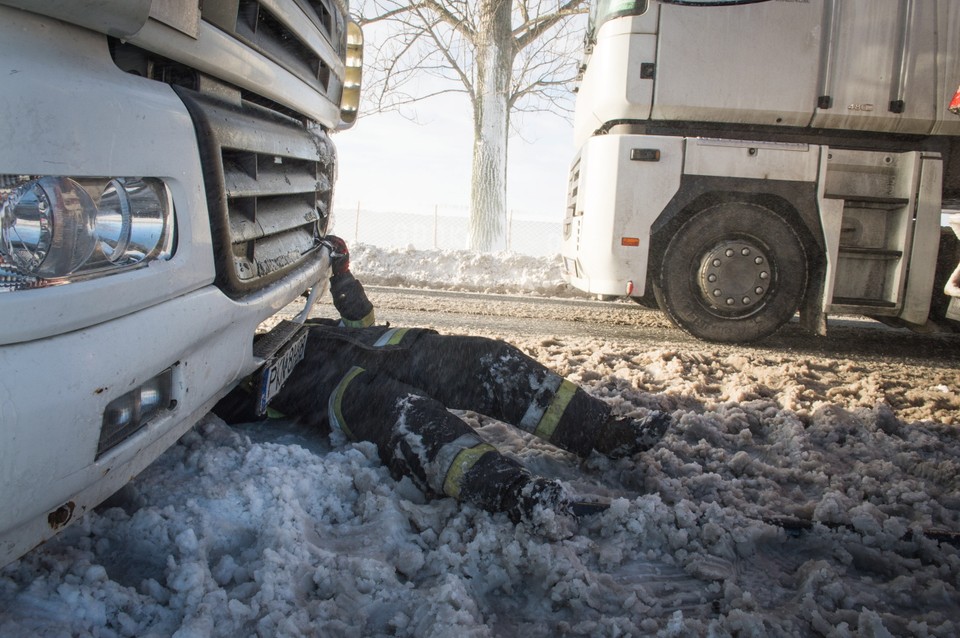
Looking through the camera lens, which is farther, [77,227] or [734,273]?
[734,273]

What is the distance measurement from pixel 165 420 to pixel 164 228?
17.2 inches

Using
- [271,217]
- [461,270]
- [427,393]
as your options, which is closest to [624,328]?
[427,393]

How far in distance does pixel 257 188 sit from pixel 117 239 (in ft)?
2.66

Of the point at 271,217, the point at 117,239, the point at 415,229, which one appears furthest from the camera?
the point at 415,229

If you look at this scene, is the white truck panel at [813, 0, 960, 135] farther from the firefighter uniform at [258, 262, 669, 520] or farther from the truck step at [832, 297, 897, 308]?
the firefighter uniform at [258, 262, 669, 520]

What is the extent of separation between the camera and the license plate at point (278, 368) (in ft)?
7.13

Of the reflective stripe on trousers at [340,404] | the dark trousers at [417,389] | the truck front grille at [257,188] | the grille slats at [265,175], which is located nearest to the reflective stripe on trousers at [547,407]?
the dark trousers at [417,389]

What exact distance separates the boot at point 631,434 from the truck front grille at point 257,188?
1.34 meters

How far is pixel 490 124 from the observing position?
45.8 ft

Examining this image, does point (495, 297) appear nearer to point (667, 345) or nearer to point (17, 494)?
point (667, 345)

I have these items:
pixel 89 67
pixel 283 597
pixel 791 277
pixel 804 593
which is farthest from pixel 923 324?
pixel 89 67

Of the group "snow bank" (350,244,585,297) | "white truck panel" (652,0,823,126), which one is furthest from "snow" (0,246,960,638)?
"snow bank" (350,244,585,297)

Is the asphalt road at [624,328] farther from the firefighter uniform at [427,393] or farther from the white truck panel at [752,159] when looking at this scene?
the firefighter uniform at [427,393]

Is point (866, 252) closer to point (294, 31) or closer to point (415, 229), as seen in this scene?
point (294, 31)
